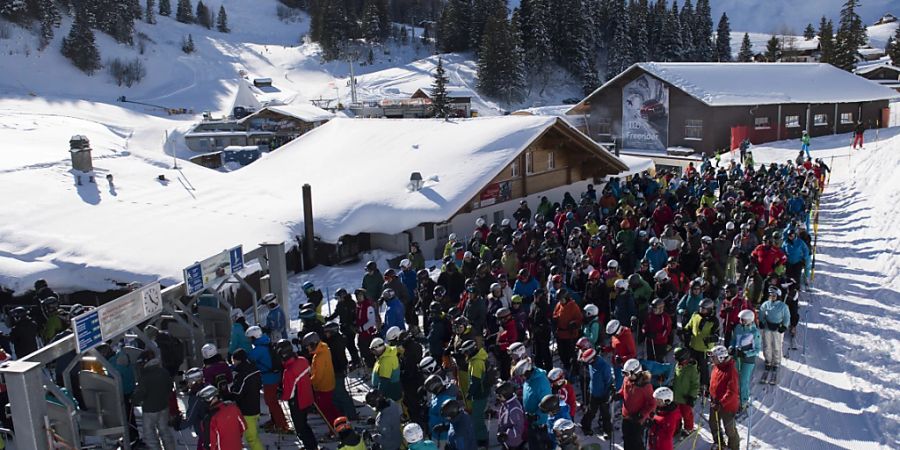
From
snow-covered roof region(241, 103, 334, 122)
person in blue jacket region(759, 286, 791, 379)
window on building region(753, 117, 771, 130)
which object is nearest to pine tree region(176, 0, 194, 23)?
snow-covered roof region(241, 103, 334, 122)

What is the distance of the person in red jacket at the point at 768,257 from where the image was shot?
38.6 ft

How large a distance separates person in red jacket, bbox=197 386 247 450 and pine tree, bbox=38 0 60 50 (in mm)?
91522

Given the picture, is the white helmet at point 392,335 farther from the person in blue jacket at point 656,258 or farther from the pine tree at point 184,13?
the pine tree at point 184,13

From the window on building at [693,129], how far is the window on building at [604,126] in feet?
18.0

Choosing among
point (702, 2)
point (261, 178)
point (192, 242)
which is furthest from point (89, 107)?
point (702, 2)

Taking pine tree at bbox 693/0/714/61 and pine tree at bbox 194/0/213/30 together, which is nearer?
pine tree at bbox 693/0/714/61

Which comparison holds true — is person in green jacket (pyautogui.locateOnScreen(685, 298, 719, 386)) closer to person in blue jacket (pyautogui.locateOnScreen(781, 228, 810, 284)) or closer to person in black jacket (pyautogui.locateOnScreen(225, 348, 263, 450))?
person in blue jacket (pyautogui.locateOnScreen(781, 228, 810, 284))

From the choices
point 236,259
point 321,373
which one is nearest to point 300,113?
point 236,259

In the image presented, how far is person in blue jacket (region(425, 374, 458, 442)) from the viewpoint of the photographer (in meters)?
7.04

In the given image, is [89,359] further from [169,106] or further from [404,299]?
[169,106]

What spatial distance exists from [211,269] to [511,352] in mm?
5130

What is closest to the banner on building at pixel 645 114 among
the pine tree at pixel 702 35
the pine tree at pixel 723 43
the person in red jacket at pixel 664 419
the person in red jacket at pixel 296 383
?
the person in red jacket at pixel 664 419

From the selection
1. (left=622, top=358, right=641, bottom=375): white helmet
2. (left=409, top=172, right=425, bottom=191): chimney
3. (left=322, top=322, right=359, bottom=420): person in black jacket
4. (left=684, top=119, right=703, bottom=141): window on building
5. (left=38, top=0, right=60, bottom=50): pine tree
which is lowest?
(left=322, top=322, right=359, bottom=420): person in black jacket

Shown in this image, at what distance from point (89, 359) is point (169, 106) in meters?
73.8
